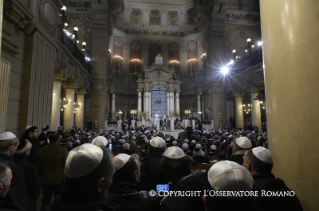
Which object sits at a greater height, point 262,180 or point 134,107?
point 134,107

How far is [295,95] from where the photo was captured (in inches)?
83.3

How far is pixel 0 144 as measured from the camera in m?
2.65

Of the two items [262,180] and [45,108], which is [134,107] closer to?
[45,108]

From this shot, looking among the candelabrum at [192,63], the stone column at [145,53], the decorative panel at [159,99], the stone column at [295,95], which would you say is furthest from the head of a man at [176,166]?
the stone column at [145,53]

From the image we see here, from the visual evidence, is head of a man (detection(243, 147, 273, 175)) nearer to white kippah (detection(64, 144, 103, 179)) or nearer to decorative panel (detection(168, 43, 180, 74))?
white kippah (detection(64, 144, 103, 179))

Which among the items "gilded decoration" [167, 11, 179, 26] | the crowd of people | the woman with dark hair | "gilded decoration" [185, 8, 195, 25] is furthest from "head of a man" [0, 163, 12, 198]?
"gilded decoration" [167, 11, 179, 26]

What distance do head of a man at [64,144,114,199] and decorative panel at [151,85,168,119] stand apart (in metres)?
24.8

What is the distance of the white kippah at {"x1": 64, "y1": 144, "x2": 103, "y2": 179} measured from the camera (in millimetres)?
1215

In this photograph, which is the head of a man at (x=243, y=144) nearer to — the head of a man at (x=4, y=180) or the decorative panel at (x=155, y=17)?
the head of a man at (x=4, y=180)

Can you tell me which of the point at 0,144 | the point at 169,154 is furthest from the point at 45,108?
the point at 169,154

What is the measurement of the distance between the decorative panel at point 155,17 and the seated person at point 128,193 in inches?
1159

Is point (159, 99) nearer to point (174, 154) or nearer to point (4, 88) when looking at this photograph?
point (4, 88)

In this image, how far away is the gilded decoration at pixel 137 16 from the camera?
2845 cm

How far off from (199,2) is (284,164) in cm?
2691
